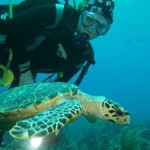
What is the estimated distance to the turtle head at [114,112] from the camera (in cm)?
345

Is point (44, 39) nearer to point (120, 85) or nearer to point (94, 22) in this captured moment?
point (94, 22)

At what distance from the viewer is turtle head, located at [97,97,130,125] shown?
3.45 metres

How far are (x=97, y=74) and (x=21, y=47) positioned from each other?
146656mm

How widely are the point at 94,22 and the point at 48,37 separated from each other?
2.64 feet

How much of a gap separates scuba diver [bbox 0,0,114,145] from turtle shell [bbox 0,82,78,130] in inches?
11.3

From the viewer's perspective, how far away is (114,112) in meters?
3.46

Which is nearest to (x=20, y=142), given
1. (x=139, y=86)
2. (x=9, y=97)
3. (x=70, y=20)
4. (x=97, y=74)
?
(x=9, y=97)

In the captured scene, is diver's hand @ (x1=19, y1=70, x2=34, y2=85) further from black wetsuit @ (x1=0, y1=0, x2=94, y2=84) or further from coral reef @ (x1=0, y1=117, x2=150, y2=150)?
coral reef @ (x1=0, y1=117, x2=150, y2=150)

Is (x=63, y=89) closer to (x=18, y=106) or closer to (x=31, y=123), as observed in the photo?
(x=18, y=106)

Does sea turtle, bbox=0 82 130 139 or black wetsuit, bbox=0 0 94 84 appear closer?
sea turtle, bbox=0 82 130 139

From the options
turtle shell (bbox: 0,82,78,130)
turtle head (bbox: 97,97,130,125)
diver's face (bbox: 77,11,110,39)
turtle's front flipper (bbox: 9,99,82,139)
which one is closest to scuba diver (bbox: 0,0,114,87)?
diver's face (bbox: 77,11,110,39)

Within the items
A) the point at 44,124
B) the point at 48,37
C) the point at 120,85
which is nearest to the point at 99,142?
the point at 48,37

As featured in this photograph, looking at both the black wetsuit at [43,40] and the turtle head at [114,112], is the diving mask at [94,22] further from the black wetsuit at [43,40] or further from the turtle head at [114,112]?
the turtle head at [114,112]

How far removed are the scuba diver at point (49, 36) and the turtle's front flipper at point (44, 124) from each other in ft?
3.85
